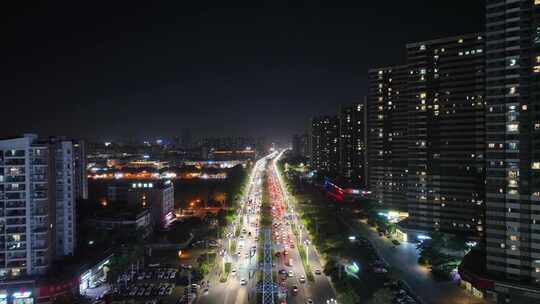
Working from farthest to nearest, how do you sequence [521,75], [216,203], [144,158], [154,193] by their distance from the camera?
[144,158]
[216,203]
[154,193]
[521,75]

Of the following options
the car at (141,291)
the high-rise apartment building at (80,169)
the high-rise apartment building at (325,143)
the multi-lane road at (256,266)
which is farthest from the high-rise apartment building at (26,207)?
the high-rise apartment building at (325,143)

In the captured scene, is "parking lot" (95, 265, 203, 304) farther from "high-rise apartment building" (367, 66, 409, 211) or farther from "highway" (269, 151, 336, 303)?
"high-rise apartment building" (367, 66, 409, 211)

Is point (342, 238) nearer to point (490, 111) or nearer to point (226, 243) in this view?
point (226, 243)

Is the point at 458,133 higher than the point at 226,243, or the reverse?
the point at 458,133

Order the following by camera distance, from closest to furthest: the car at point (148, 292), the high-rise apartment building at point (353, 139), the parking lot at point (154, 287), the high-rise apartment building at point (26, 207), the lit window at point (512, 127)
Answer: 1. the lit window at point (512, 127)
2. the parking lot at point (154, 287)
3. the car at point (148, 292)
4. the high-rise apartment building at point (26, 207)
5. the high-rise apartment building at point (353, 139)

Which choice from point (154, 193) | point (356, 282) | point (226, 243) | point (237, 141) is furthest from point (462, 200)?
point (237, 141)

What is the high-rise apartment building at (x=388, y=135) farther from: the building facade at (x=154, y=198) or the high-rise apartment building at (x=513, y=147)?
the building facade at (x=154, y=198)
